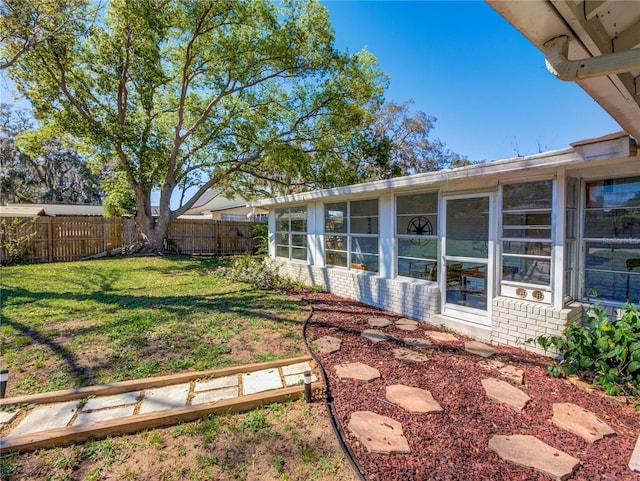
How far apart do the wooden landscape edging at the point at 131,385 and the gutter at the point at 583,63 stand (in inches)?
135

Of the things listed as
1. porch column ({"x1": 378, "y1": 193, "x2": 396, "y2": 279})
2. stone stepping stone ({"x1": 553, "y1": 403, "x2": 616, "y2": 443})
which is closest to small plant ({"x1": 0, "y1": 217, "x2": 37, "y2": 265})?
porch column ({"x1": 378, "y1": 193, "x2": 396, "y2": 279})

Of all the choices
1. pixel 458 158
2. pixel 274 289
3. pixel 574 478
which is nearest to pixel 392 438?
pixel 574 478

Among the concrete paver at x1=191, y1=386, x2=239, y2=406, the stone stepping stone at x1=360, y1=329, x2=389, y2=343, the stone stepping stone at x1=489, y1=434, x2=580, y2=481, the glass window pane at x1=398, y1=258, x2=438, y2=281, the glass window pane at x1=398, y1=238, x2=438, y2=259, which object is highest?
the glass window pane at x1=398, y1=238, x2=438, y2=259

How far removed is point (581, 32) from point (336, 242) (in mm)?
5971

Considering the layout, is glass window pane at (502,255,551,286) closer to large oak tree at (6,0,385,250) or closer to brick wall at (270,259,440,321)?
brick wall at (270,259,440,321)

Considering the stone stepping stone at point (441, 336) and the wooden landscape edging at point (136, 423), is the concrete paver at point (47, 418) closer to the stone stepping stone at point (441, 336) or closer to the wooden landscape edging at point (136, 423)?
the wooden landscape edging at point (136, 423)

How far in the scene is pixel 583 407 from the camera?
2846 mm

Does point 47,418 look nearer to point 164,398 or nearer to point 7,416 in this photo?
point 7,416

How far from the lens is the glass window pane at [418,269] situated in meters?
5.41

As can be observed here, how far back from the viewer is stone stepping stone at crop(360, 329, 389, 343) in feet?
14.7

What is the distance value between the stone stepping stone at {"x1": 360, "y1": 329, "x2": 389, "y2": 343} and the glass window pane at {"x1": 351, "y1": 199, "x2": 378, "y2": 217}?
7.99ft

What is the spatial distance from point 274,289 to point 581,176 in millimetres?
6154

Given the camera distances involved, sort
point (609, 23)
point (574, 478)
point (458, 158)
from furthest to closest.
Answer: point (458, 158)
point (574, 478)
point (609, 23)

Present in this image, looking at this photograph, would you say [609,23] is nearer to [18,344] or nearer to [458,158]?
[18,344]
